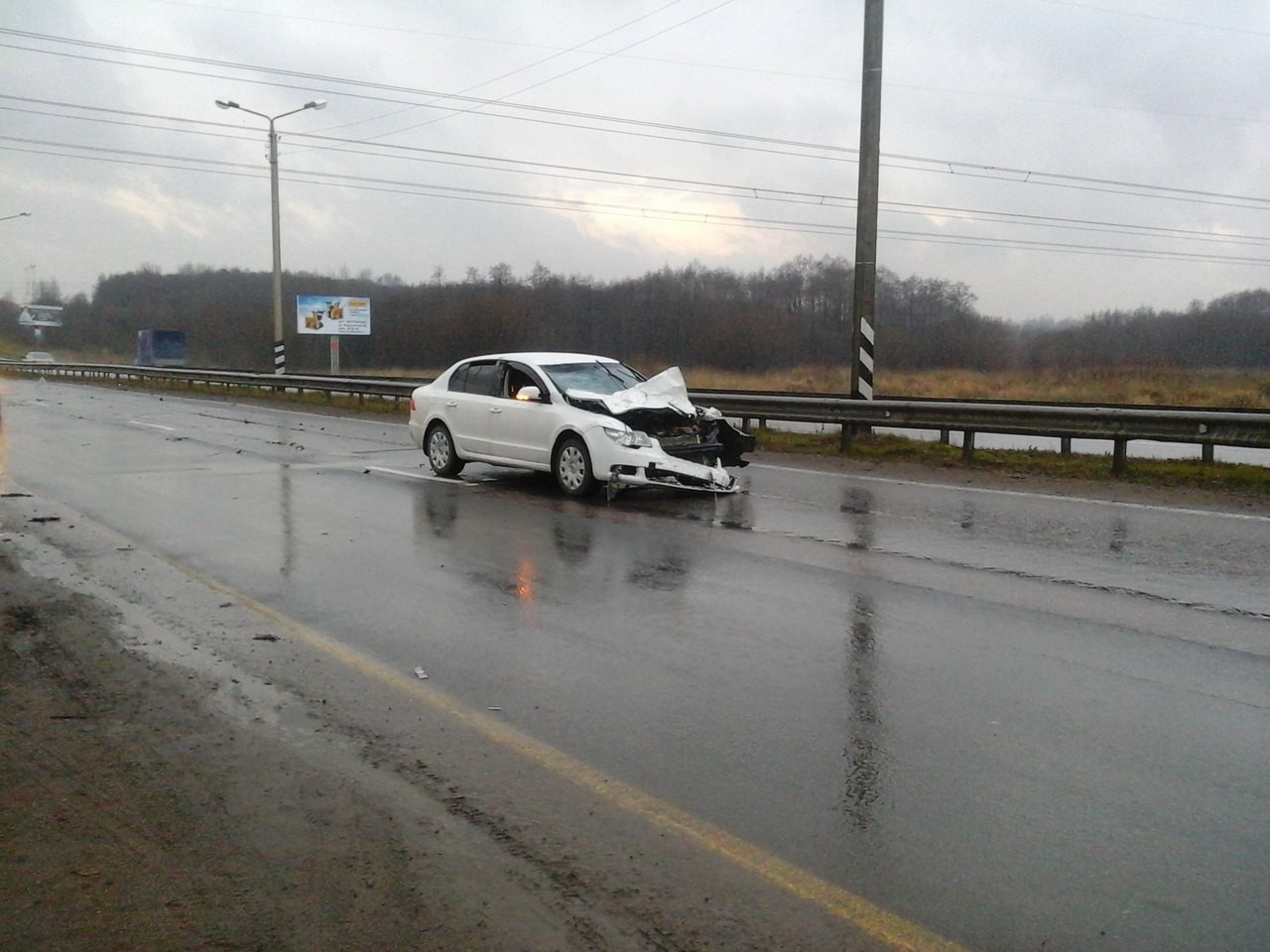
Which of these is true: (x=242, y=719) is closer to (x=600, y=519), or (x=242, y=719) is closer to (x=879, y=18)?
(x=600, y=519)

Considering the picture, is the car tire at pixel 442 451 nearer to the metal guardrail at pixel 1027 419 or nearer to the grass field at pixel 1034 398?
the grass field at pixel 1034 398

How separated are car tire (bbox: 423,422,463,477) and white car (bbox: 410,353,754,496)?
0.02m

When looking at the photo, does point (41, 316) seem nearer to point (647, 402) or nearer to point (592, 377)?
point (592, 377)

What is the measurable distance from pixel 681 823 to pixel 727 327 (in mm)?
54455

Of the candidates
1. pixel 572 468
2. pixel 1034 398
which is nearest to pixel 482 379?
pixel 572 468

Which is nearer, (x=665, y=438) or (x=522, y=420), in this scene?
(x=665, y=438)

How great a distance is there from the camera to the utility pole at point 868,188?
1875 centimetres

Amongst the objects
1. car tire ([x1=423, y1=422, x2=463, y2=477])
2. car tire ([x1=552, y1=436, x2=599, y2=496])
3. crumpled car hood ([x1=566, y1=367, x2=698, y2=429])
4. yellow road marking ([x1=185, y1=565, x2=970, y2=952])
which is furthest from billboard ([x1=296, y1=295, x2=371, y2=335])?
yellow road marking ([x1=185, y1=565, x2=970, y2=952])

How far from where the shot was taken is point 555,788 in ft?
14.6

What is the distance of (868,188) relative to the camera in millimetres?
18781

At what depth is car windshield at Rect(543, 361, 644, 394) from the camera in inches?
520

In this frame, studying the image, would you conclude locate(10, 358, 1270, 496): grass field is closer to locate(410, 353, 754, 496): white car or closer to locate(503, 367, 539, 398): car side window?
locate(410, 353, 754, 496): white car

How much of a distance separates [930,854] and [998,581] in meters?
4.85

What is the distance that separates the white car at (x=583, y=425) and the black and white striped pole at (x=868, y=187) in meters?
6.27
